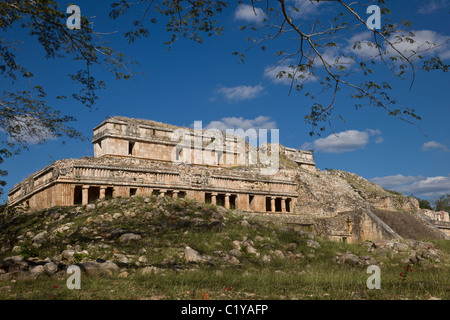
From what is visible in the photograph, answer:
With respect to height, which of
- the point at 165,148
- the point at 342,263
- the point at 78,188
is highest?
the point at 165,148

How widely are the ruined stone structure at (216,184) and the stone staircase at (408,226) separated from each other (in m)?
0.06

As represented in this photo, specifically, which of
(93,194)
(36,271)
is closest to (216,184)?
(93,194)

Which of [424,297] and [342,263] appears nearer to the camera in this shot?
[424,297]

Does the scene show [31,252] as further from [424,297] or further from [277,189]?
[277,189]

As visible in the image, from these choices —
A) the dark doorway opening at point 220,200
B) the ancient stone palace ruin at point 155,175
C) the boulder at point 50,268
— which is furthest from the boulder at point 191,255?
the dark doorway opening at point 220,200

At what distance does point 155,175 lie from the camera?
19.6 metres

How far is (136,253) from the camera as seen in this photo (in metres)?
9.97

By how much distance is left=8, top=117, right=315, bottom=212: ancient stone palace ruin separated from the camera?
58.5 feet

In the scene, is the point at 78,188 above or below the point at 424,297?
above

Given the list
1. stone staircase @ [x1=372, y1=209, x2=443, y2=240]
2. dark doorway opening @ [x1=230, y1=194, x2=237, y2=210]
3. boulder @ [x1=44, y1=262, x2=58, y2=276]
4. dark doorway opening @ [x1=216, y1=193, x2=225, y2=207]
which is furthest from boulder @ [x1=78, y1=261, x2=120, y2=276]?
stone staircase @ [x1=372, y1=209, x2=443, y2=240]

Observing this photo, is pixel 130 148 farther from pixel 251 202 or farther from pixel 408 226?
pixel 408 226

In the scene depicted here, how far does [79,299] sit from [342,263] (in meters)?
7.31
